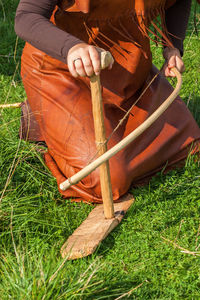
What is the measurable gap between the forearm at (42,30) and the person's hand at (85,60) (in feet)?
0.35

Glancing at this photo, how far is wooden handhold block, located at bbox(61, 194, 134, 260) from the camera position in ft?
8.12

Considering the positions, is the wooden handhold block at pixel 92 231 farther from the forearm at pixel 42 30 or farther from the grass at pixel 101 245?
the forearm at pixel 42 30

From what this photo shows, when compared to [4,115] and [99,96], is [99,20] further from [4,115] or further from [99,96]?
[4,115]

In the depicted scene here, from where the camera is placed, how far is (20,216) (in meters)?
2.71

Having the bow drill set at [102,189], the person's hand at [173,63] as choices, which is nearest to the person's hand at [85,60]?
the bow drill set at [102,189]

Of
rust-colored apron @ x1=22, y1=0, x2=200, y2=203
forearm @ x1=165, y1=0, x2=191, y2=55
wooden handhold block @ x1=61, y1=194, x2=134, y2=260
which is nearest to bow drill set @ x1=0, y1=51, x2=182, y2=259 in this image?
wooden handhold block @ x1=61, y1=194, x2=134, y2=260

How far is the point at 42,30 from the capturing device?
2.48 m

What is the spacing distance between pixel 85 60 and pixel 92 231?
886 mm

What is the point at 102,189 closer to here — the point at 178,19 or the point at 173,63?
the point at 173,63

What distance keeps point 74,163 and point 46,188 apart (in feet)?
0.84

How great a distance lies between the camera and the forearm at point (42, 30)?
2432 mm

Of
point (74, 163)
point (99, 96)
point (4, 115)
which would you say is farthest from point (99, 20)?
point (4, 115)

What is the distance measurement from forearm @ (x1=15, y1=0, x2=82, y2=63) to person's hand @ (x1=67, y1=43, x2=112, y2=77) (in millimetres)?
106

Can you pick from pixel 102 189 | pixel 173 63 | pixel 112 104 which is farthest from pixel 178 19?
pixel 102 189
